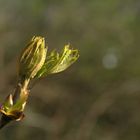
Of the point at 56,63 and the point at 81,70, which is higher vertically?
the point at 56,63

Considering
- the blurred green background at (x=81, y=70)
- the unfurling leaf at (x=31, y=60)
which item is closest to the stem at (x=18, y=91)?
the unfurling leaf at (x=31, y=60)

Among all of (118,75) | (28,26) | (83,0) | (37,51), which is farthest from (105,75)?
(37,51)

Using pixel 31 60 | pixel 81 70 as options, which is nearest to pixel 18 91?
pixel 31 60

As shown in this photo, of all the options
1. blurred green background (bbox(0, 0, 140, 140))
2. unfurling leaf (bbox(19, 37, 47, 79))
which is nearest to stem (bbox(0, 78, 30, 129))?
unfurling leaf (bbox(19, 37, 47, 79))

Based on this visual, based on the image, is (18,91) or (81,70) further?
(81,70)

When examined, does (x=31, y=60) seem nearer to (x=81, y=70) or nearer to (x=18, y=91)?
(x=18, y=91)

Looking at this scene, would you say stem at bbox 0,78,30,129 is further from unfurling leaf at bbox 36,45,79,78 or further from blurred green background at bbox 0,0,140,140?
blurred green background at bbox 0,0,140,140

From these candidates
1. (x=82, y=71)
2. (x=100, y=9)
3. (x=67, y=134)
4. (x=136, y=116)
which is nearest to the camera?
(x=67, y=134)

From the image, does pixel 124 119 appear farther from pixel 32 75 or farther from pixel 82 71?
pixel 32 75

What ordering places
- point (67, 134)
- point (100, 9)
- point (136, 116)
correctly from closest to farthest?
point (67, 134) < point (136, 116) < point (100, 9)
